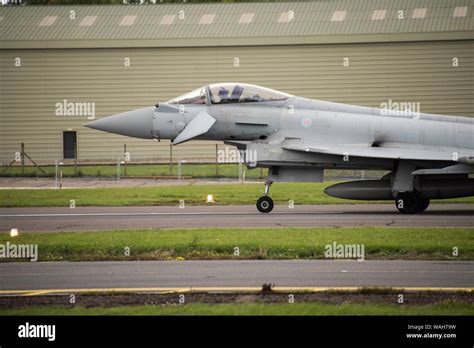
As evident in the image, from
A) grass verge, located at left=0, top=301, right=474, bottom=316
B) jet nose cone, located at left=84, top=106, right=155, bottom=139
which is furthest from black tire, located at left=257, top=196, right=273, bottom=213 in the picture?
grass verge, located at left=0, top=301, right=474, bottom=316

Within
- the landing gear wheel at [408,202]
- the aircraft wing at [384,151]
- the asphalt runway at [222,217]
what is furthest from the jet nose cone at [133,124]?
the landing gear wheel at [408,202]

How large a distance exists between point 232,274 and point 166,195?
14.8m

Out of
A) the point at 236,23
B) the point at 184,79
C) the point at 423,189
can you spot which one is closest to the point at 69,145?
the point at 184,79

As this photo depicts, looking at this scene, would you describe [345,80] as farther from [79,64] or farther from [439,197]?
[439,197]

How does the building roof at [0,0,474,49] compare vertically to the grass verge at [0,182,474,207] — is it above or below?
above

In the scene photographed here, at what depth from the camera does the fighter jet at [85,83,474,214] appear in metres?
21.4

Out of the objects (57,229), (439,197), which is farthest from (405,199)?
(57,229)

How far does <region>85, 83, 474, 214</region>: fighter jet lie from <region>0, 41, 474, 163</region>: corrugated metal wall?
2140 centimetres

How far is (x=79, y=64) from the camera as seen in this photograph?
44.5 metres

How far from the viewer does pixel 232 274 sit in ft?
42.2

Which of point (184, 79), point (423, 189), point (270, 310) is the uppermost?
point (184, 79)

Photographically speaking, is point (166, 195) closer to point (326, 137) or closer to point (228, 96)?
point (228, 96)

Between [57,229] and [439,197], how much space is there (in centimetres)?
910

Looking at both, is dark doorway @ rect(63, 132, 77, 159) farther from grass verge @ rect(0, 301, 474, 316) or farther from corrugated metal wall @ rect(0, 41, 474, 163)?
grass verge @ rect(0, 301, 474, 316)
